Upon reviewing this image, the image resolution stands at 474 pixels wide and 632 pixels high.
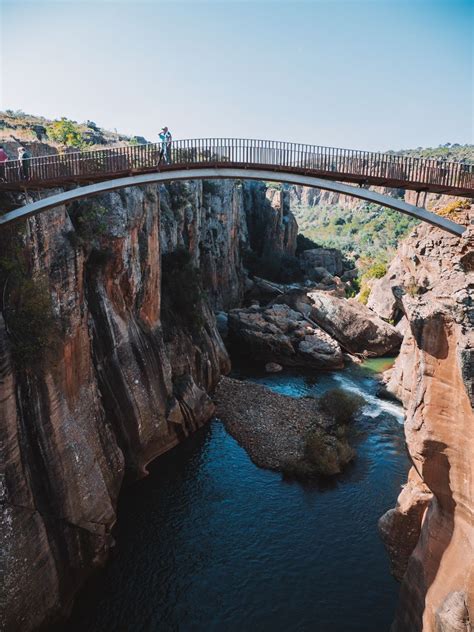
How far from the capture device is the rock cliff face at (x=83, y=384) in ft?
36.8

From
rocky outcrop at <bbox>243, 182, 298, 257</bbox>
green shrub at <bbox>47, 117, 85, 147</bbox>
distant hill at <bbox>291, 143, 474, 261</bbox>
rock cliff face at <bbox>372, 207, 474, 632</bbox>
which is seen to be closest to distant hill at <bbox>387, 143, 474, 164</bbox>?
distant hill at <bbox>291, 143, 474, 261</bbox>

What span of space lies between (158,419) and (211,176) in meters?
11.0

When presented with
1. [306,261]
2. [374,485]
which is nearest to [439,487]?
[374,485]

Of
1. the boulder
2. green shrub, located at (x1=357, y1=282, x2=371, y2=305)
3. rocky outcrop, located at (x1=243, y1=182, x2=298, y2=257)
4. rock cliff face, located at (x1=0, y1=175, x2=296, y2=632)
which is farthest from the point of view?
rocky outcrop, located at (x1=243, y1=182, x2=298, y2=257)

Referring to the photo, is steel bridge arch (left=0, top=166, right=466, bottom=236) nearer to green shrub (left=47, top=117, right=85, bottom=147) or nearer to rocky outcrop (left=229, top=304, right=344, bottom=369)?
green shrub (left=47, top=117, right=85, bottom=147)

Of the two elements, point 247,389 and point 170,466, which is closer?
point 170,466

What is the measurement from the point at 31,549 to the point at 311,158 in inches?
493

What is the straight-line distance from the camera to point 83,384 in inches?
604

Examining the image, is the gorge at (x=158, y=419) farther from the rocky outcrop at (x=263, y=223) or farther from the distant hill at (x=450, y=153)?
the distant hill at (x=450, y=153)

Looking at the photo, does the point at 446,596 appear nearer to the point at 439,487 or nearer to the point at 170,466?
the point at 439,487

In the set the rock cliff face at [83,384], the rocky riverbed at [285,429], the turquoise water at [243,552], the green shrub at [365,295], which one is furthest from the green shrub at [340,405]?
the green shrub at [365,295]

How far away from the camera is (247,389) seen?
2844 centimetres

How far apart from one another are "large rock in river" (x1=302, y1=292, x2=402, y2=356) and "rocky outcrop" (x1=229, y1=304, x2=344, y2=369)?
4.26ft

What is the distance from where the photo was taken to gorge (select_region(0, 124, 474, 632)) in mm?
9078
